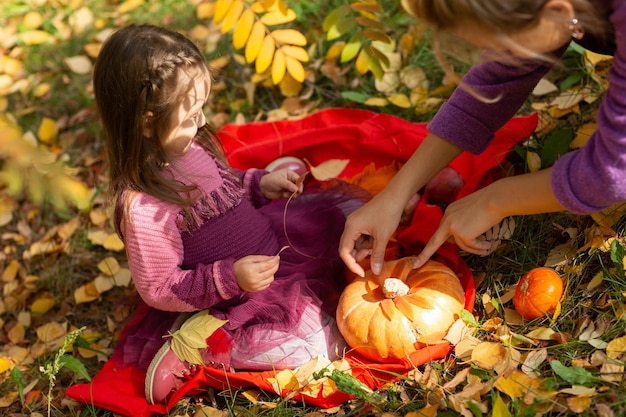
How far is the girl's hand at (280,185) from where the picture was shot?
7.61 ft

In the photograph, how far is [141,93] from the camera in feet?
5.98

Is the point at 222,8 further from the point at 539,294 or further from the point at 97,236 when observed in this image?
the point at 539,294

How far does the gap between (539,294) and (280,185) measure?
37.8 inches

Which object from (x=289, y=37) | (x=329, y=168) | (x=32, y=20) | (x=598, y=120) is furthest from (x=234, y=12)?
(x=32, y=20)

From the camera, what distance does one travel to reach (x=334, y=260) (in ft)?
7.53

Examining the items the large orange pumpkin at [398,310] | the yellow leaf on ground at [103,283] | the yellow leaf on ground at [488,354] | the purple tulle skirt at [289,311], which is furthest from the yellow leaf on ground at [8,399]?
the yellow leaf on ground at [488,354]

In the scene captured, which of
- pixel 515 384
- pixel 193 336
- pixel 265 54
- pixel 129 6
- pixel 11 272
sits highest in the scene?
pixel 265 54

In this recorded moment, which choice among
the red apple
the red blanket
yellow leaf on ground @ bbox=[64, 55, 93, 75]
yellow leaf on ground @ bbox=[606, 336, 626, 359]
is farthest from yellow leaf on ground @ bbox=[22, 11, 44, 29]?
yellow leaf on ground @ bbox=[606, 336, 626, 359]

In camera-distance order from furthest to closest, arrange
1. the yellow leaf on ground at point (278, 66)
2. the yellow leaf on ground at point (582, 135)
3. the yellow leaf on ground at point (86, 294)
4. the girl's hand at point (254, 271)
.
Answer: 1. the yellow leaf on ground at point (86, 294)
2. the yellow leaf on ground at point (278, 66)
3. the yellow leaf on ground at point (582, 135)
4. the girl's hand at point (254, 271)

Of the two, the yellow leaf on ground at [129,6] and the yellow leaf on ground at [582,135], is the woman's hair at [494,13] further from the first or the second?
the yellow leaf on ground at [129,6]

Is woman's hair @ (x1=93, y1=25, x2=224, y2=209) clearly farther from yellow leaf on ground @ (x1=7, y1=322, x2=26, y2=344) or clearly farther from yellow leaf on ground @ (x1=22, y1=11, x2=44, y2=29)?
yellow leaf on ground @ (x1=22, y1=11, x2=44, y2=29)

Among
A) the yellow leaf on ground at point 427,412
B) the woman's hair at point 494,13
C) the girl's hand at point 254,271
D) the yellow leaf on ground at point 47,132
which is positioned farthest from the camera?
the yellow leaf on ground at point 47,132

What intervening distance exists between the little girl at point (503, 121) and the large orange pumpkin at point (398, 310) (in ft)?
0.24

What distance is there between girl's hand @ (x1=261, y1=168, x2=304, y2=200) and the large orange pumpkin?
1.46 feet
